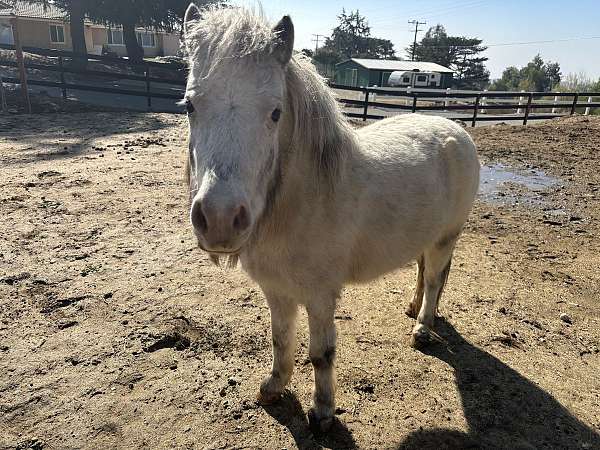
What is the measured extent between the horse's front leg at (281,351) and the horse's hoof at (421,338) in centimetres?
117

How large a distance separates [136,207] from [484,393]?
15.8 ft

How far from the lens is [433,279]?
11.6 feet

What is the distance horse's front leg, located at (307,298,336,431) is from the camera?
98.9 inches

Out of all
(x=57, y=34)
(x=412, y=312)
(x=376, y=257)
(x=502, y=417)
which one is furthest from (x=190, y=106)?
(x=57, y=34)

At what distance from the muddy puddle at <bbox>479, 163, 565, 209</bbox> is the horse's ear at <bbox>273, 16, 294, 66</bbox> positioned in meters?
5.63

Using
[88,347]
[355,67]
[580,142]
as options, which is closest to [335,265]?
[88,347]

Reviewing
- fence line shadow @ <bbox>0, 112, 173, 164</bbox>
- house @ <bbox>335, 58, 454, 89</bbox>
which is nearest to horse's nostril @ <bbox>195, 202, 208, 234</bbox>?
fence line shadow @ <bbox>0, 112, 173, 164</bbox>

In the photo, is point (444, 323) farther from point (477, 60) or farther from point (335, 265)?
point (477, 60)

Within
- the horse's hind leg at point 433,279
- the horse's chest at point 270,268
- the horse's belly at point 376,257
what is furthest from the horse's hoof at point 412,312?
the horse's chest at point 270,268

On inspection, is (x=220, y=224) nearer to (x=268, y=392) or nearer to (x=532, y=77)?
(x=268, y=392)

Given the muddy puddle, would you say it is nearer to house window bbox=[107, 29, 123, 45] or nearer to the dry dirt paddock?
the dry dirt paddock

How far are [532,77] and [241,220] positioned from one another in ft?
200

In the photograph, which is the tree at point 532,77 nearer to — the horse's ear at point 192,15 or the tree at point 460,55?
the tree at point 460,55

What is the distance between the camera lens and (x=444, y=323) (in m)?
3.70
